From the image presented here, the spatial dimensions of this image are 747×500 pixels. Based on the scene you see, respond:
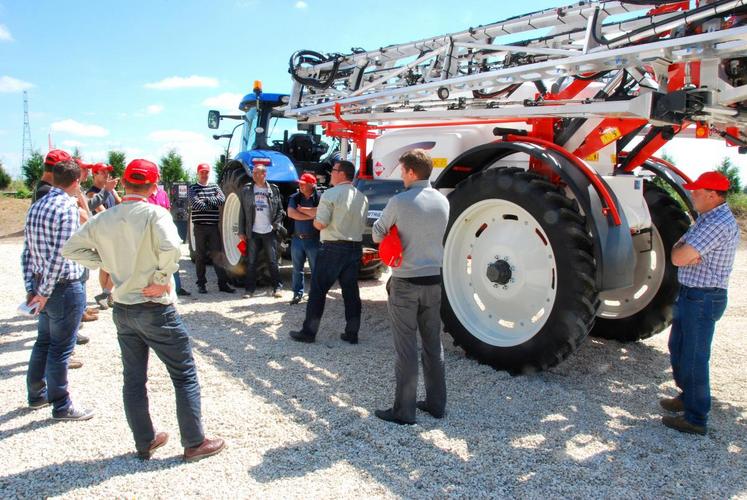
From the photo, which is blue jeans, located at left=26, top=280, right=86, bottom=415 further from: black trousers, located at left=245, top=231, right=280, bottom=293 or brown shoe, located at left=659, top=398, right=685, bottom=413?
brown shoe, located at left=659, top=398, right=685, bottom=413

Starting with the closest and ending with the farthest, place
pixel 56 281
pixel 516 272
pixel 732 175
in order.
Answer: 1. pixel 56 281
2. pixel 516 272
3. pixel 732 175

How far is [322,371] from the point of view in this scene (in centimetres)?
435

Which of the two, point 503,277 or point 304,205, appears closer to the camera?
point 503,277

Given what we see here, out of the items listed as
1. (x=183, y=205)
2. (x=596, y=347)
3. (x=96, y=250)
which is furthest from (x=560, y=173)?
(x=183, y=205)

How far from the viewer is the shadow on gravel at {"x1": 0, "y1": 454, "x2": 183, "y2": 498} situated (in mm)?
2676

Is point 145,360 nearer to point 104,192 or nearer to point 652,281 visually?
point 104,192

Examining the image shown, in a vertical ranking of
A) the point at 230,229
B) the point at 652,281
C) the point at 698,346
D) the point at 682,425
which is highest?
the point at 230,229

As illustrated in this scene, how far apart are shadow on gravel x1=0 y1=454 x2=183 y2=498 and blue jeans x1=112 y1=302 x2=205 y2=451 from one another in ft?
0.36

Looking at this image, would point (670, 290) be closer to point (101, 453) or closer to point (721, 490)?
point (721, 490)

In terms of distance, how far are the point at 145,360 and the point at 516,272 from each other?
2704mm

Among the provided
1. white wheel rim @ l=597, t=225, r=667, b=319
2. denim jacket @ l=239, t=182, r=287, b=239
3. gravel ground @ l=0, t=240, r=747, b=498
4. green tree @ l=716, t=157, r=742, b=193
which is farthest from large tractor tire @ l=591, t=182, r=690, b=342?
green tree @ l=716, t=157, r=742, b=193

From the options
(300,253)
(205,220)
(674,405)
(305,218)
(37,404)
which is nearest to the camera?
(37,404)

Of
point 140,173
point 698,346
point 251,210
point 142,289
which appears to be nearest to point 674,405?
point 698,346

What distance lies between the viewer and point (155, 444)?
3.00 m
